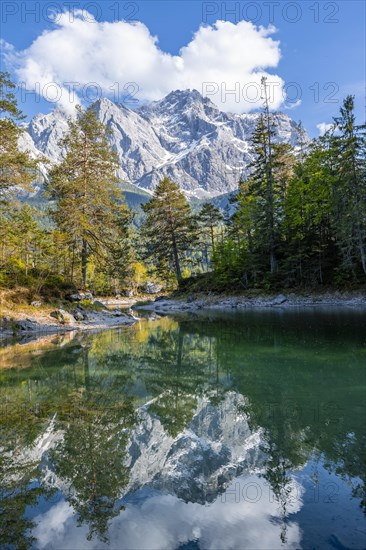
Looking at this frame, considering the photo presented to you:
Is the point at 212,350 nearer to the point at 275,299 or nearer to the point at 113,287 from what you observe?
the point at 275,299

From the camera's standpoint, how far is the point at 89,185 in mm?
30969

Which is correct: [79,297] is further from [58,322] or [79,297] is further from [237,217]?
[237,217]

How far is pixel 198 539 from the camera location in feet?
11.1

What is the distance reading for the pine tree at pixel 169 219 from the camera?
147ft

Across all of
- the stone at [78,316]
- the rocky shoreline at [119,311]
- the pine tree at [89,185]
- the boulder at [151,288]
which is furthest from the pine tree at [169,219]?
the boulder at [151,288]

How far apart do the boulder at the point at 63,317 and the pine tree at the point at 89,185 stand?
631 cm

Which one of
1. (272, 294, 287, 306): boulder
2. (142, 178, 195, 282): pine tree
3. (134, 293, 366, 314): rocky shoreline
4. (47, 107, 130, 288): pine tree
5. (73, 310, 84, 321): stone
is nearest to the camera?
(73, 310, 84, 321): stone

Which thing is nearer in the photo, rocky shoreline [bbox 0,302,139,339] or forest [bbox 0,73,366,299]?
rocky shoreline [bbox 0,302,139,339]

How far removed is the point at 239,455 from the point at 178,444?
1024 millimetres

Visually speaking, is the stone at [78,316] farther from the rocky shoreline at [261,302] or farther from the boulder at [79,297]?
the rocky shoreline at [261,302]

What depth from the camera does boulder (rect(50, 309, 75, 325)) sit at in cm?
2305

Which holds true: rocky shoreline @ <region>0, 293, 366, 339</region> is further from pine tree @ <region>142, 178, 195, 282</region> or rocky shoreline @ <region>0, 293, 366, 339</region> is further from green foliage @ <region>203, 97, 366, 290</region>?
pine tree @ <region>142, 178, 195, 282</region>

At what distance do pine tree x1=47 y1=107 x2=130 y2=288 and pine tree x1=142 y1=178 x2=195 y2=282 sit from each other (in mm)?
12066

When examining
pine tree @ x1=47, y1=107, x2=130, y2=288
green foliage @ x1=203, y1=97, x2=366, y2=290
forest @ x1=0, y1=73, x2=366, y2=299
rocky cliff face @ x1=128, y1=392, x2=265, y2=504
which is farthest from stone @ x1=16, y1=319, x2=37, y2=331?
green foliage @ x1=203, y1=97, x2=366, y2=290
